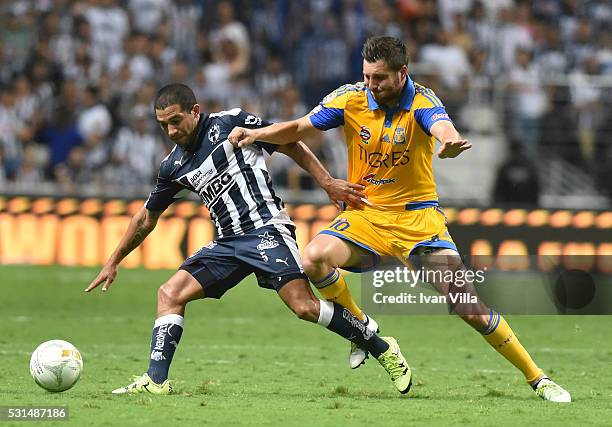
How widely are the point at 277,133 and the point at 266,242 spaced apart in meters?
0.75

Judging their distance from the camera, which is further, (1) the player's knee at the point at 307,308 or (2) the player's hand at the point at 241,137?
(2) the player's hand at the point at 241,137

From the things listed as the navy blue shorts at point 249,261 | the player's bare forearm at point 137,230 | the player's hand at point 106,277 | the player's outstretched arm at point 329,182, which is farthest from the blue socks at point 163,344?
the player's outstretched arm at point 329,182

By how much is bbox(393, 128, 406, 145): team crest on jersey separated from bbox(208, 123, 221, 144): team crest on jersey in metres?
1.23

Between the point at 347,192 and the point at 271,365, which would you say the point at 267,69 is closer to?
the point at 271,365

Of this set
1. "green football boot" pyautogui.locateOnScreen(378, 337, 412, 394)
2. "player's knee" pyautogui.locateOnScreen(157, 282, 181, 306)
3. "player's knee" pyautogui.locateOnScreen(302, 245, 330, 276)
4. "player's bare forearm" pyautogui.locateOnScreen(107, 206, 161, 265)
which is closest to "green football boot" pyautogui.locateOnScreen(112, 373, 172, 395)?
"player's knee" pyautogui.locateOnScreen(157, 282, 181, 306)

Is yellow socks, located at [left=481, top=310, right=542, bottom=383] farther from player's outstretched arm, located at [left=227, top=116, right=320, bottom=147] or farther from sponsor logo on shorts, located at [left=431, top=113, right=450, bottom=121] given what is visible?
player's outstretched arm, located at [left=227, top=116, right=320, bottom=147]

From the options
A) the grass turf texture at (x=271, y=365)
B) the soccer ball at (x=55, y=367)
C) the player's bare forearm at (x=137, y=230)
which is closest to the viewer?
the grass turf texture at (x=271, y=365)

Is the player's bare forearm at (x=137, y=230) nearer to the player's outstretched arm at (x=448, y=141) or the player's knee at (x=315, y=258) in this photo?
the player's knee at (x=315, y=258)

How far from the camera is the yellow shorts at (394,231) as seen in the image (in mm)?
8156

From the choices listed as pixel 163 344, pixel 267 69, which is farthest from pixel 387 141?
pixel 267 69

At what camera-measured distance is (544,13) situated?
21.9 m

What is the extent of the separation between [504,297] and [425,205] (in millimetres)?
1556

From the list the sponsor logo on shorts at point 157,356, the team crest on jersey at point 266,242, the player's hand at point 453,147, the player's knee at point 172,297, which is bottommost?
the sponsor logo on shorts at point 157,356

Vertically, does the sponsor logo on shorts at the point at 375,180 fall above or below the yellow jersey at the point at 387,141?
below
